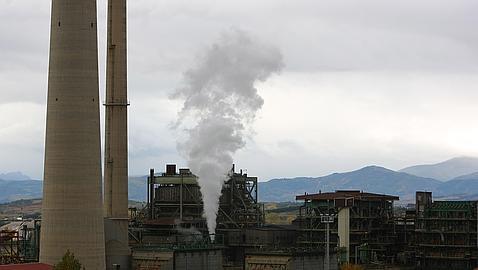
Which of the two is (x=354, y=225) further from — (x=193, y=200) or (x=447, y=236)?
(x=193, y=200)

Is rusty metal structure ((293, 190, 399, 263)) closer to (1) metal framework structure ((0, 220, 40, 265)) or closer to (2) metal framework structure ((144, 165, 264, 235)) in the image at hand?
(2) metal framework structure ((144, 165, 264, 235))

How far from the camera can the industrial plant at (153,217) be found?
57.6m

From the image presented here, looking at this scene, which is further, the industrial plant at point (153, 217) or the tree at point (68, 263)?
the industrial plant at point (153, 217)

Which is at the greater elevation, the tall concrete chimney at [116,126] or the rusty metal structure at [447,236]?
the tall concrete chimney at [116,126]

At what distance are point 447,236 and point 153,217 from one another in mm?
27732

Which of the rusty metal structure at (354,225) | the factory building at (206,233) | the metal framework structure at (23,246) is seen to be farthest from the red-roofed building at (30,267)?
the rusty metal structure at (354,225)

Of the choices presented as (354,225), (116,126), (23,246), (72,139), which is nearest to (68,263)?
(72,139)

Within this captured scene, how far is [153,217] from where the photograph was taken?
303 feet

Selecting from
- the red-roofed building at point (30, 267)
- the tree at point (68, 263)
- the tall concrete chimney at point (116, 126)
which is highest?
the tall concrete chimney at point (116, 126)

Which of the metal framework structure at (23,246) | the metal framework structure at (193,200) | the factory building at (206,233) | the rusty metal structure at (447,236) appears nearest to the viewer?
the metal framework structure at (23,246)

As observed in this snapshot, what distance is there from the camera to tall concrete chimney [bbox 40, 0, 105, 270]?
57.3 metres

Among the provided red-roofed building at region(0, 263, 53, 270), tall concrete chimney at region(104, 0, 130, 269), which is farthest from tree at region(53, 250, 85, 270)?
tall concrete chimney at region(104, 0, 130, 269)

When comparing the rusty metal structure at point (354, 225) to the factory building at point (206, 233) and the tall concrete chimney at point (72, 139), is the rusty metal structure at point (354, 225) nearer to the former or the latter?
the factory building at point (206, 233)

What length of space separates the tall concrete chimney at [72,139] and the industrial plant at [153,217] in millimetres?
60
